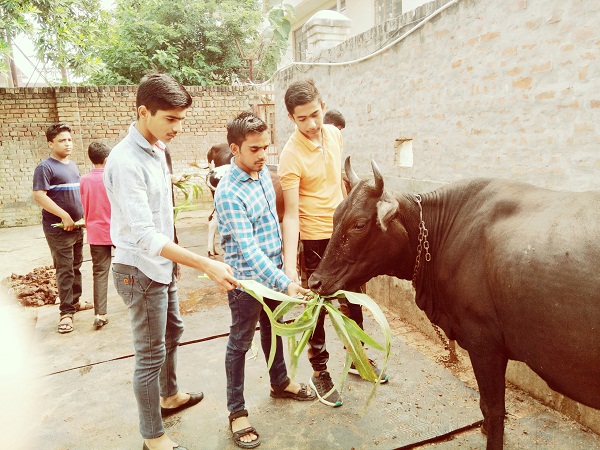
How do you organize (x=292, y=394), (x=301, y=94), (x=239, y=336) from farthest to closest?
1. (x=292, y=394)
2. (x=301, y=94)
3. (x=239, y=336)

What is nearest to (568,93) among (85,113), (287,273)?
(287,273)

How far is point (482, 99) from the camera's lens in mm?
3764

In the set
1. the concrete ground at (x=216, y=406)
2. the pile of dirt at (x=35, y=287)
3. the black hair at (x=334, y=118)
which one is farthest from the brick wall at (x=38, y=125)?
the concrete ground at (x=216, y=406)

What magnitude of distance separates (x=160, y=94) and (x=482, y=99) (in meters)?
2.63

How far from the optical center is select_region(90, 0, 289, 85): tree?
13.8 metres

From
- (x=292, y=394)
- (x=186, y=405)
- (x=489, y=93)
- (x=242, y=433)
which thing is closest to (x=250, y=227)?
(x=242, y=433)

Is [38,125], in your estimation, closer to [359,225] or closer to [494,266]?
[359,225]

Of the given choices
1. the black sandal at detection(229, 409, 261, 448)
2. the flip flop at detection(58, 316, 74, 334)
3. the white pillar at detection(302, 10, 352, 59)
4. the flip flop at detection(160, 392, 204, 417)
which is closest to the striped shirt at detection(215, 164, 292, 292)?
the black sandal at detection(229, 409, 261, 448)

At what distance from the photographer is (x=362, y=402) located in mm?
3406

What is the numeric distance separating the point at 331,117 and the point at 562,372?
3948 millimetres

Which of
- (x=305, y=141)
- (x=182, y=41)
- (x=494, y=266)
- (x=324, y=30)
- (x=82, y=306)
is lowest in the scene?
(x=82, y=306)

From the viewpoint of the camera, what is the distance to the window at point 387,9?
12198 mm

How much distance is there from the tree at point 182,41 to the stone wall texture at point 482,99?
9862 mm

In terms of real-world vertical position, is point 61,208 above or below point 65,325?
above
